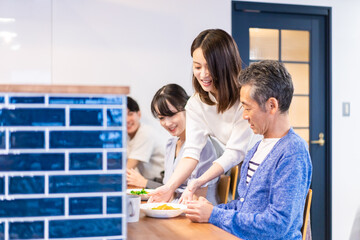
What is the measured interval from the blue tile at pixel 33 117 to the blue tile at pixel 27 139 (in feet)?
0.06

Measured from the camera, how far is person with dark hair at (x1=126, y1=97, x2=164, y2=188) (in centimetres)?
343

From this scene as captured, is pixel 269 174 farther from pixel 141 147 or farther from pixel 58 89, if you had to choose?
pixel 141 147

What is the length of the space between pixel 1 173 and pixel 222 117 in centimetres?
143

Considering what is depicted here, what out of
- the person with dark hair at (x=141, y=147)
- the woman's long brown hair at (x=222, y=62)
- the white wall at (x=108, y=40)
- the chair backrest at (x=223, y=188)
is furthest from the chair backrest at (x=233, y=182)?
the white wall at (x=108, y=40)

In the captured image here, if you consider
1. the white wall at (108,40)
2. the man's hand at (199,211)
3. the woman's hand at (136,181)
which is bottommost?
the woman's hand at (136,181)

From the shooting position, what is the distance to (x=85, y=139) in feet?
2.99

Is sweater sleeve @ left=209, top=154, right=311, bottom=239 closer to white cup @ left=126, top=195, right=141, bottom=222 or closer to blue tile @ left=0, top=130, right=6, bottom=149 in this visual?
white cup @ left=126, top=195, right=141, bottom=222

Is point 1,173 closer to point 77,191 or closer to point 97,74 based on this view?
point 77,191

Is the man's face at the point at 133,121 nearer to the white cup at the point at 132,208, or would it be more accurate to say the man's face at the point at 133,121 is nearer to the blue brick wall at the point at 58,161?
the white cup at the point at 132,208

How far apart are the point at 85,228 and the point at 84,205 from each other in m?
0.05

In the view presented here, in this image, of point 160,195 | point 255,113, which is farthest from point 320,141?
point 255,113

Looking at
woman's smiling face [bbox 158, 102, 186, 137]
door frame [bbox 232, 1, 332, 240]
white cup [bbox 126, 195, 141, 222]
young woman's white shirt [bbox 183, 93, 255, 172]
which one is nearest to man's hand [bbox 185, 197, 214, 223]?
white cup [bbox 126, 195, 141, 222]

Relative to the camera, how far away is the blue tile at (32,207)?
904 mm

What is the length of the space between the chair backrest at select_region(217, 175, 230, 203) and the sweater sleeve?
0.67 meters
